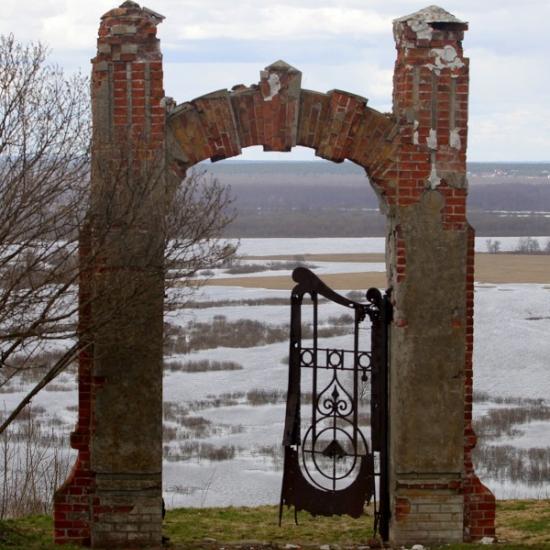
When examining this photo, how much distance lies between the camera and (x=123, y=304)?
31.2 feet

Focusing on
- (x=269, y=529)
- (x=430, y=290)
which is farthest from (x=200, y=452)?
(x=430, y=290)

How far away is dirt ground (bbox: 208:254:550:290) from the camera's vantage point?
120 feet

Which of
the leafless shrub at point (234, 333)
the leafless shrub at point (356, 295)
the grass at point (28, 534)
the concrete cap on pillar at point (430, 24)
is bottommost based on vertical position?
the grass at point (28, 534)

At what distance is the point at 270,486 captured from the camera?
16.0m

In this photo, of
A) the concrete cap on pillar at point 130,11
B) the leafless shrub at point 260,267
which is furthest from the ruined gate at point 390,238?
the leafless shrub at point 260,267

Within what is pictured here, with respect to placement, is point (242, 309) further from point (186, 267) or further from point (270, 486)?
point (186, 267)

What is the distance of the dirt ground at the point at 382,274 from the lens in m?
36.7

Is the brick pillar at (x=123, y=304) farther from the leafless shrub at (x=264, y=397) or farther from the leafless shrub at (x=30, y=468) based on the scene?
the leafless shrub at (x=264, y=397)

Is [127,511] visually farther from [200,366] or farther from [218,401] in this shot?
[200,366]

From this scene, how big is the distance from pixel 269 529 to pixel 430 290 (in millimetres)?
2654

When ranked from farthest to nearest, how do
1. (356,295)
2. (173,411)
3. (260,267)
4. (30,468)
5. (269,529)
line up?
(260,267), (356,295), (173,411), (30,468), (269,529)

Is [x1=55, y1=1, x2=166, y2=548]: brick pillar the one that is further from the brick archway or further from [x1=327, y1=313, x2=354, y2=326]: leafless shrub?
[x1=327, y1=313, x2=354, y2=326]: leafless shrub

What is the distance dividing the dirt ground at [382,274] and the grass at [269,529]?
23.1 m

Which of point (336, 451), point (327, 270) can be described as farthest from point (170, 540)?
point (327, 270)
